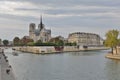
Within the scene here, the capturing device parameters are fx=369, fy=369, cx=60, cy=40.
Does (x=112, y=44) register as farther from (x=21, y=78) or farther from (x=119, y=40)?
(x=21, y=78)

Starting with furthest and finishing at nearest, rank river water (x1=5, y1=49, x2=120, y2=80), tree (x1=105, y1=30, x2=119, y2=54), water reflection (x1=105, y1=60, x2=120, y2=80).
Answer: tree (x1=105, y1=30, x2=119, y2=54)
water reflection (x1=105, y1=60, x2=120, y2=80)
river water (x1=5, y1=49, x2=120, y2=80)

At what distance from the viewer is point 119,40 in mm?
109750

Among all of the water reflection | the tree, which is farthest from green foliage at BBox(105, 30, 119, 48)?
the water reflection

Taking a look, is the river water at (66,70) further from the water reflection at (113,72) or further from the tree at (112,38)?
the tree at (112,38)

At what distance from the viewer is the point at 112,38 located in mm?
102688

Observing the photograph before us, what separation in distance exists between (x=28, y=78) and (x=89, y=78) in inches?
280

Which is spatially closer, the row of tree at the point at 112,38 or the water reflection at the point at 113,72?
the water reflection at the point at 113,72

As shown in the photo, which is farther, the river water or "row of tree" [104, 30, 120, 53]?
"row of tree" [104, 30, 120, 53]

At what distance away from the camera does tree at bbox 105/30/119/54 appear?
101562 mm

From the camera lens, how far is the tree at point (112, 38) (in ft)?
333

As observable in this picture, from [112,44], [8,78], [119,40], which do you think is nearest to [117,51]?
[112,44]

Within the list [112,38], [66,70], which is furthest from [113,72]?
[112,38]

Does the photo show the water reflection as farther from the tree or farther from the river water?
the tree

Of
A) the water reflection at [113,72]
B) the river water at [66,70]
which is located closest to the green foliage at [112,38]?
the river water at [66,70]
